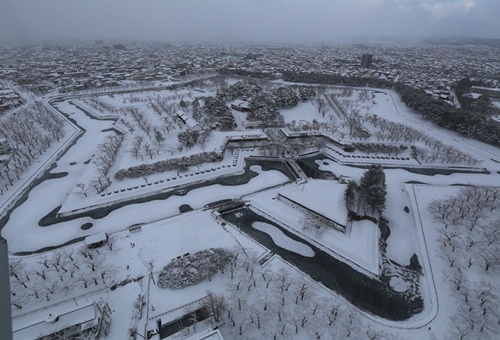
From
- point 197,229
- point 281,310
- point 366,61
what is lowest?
→ point 281,310

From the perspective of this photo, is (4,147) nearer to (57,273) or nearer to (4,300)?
(57,273)

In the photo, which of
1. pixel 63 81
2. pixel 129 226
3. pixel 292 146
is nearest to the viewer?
pixel 129 226

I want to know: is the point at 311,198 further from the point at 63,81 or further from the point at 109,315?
the point at 63,81

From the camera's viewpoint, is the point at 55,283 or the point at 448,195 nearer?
the point at 55,283

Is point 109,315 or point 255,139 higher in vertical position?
point 255,139

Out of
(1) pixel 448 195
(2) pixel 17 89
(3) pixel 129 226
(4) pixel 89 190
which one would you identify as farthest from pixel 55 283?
(2) pixel 17 89

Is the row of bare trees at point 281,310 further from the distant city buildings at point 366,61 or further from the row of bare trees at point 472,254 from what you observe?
the distant city buildings at point 366,61

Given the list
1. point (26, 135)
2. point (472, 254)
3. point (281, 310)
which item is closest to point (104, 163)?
point (26, 135)

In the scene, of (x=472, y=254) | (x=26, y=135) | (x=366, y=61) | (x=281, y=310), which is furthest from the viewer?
(x=366, y=61)
